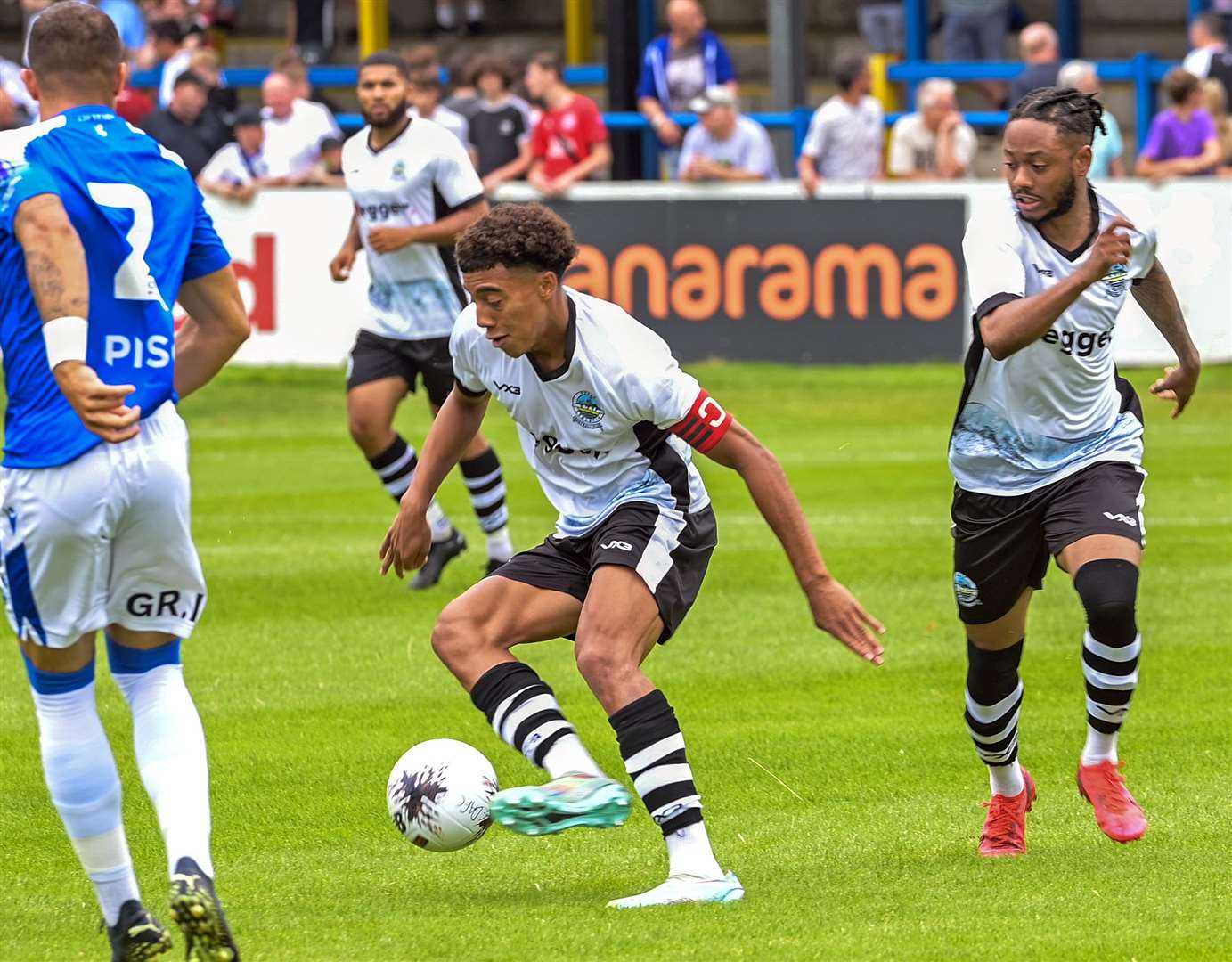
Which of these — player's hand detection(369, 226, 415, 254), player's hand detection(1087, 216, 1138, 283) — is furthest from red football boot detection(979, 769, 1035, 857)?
player's hand detection(369, 226, 415, 254)

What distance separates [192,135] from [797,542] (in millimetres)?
15652

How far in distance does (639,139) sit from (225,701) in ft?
46.4

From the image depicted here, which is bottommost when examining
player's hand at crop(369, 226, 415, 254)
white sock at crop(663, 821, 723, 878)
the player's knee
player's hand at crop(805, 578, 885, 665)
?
white sock at crop(663, 821, 723, 878)

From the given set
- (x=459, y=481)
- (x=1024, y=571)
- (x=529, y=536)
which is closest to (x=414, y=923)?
(x=1024, y=571)

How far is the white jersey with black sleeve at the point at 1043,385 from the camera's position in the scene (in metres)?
6.43

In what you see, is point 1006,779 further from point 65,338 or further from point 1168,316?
point 65,338

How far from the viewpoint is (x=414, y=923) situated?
18.7ft

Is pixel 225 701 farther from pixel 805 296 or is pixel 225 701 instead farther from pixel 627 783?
pixel 805 296

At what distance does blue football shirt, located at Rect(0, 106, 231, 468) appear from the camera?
4.98 metres

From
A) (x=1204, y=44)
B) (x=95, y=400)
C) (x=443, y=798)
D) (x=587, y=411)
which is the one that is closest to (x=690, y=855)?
(x=443, y=798)

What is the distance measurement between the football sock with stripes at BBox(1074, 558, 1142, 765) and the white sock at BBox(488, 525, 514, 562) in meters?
5.28

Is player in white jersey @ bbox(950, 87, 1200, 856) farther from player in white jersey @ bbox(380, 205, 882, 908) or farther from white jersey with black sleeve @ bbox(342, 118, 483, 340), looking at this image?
white jersey with black sleeve @ bbox(342, 118, 483, 340)

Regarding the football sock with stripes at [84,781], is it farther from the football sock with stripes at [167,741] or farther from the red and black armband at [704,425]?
the red and black armband at [704,425]

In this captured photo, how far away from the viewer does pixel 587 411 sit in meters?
6.06
